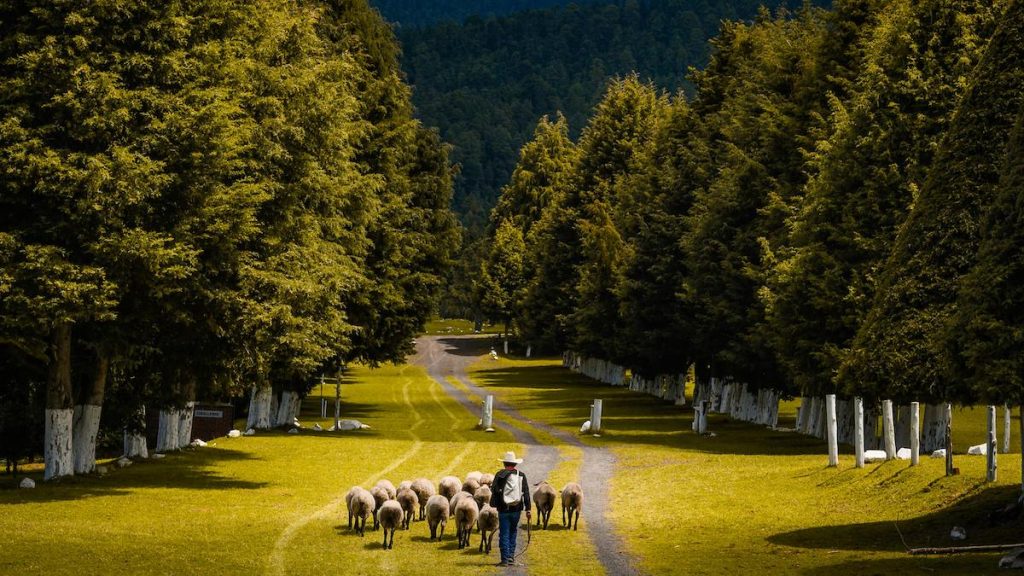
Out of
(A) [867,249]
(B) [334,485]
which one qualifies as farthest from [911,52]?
(B) [334,485]

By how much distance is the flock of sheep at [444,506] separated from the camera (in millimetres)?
25234

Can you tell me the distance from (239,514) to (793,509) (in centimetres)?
1360

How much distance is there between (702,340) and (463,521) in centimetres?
4032

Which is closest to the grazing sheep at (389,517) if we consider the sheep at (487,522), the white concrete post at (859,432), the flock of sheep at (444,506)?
the flock of sheep at (444,506)

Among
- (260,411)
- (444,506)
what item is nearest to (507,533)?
(444,506)

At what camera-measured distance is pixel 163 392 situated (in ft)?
133

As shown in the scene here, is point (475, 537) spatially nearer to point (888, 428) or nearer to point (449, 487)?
point (449, 487)

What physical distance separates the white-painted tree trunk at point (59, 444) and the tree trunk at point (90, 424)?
1387 mm

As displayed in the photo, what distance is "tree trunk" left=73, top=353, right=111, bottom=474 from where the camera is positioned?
3666 centimetres

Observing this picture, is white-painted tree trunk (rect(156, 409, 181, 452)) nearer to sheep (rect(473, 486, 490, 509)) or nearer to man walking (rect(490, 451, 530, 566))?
sheep (rect(473, 486, 490, 509))

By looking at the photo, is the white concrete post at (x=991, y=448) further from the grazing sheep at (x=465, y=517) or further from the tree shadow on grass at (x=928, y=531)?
the grazing sheep at (x=465, y=517)

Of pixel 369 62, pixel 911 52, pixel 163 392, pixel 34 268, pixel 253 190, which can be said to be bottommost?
pixel 163 392

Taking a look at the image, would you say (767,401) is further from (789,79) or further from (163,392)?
(163,392)

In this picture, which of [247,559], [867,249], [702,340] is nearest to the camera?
[247,559]
